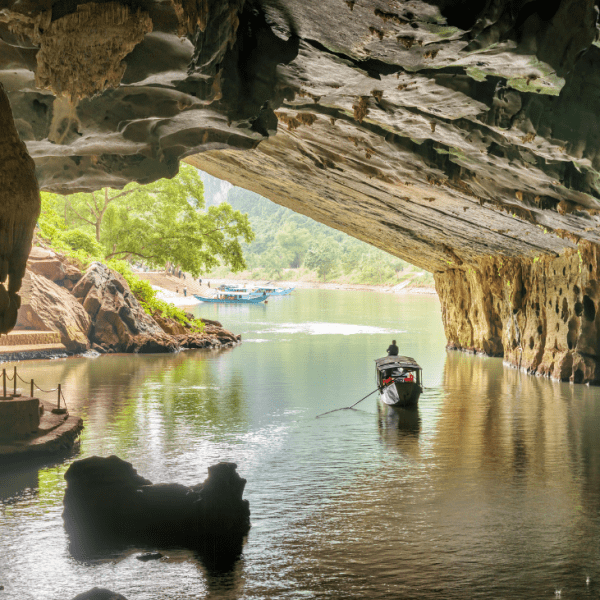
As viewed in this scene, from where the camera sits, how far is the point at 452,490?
14.5m

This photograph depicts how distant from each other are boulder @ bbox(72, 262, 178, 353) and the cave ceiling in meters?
22.6

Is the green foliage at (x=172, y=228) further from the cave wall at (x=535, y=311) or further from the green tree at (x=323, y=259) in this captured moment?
the green tree at (x=323, y=259)

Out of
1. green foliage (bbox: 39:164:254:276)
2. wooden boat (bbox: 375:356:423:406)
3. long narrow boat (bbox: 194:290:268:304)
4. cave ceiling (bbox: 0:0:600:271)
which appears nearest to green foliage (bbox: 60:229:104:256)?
green foliage (bbox: 39:164:254:276)

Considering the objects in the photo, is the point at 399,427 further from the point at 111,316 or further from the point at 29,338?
the point at 111,316

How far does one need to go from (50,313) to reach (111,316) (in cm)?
356

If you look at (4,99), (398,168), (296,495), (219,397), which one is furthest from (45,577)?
(219,397)

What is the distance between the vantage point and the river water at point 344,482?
1029 cm

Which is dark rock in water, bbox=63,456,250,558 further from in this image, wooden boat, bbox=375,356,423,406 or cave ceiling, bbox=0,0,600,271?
wooden boat, bbox=375,356,423,406

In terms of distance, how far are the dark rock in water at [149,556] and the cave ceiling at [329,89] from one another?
6922 mm

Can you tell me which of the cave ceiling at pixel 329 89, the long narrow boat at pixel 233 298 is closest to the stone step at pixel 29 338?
the cave ceiling at pixel 329 89

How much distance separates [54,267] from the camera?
39.0 m

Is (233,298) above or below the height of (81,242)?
below

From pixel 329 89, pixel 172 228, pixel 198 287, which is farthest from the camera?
pixel 198 287

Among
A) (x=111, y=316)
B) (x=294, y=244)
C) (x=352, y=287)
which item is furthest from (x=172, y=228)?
(x=294, y=244)
